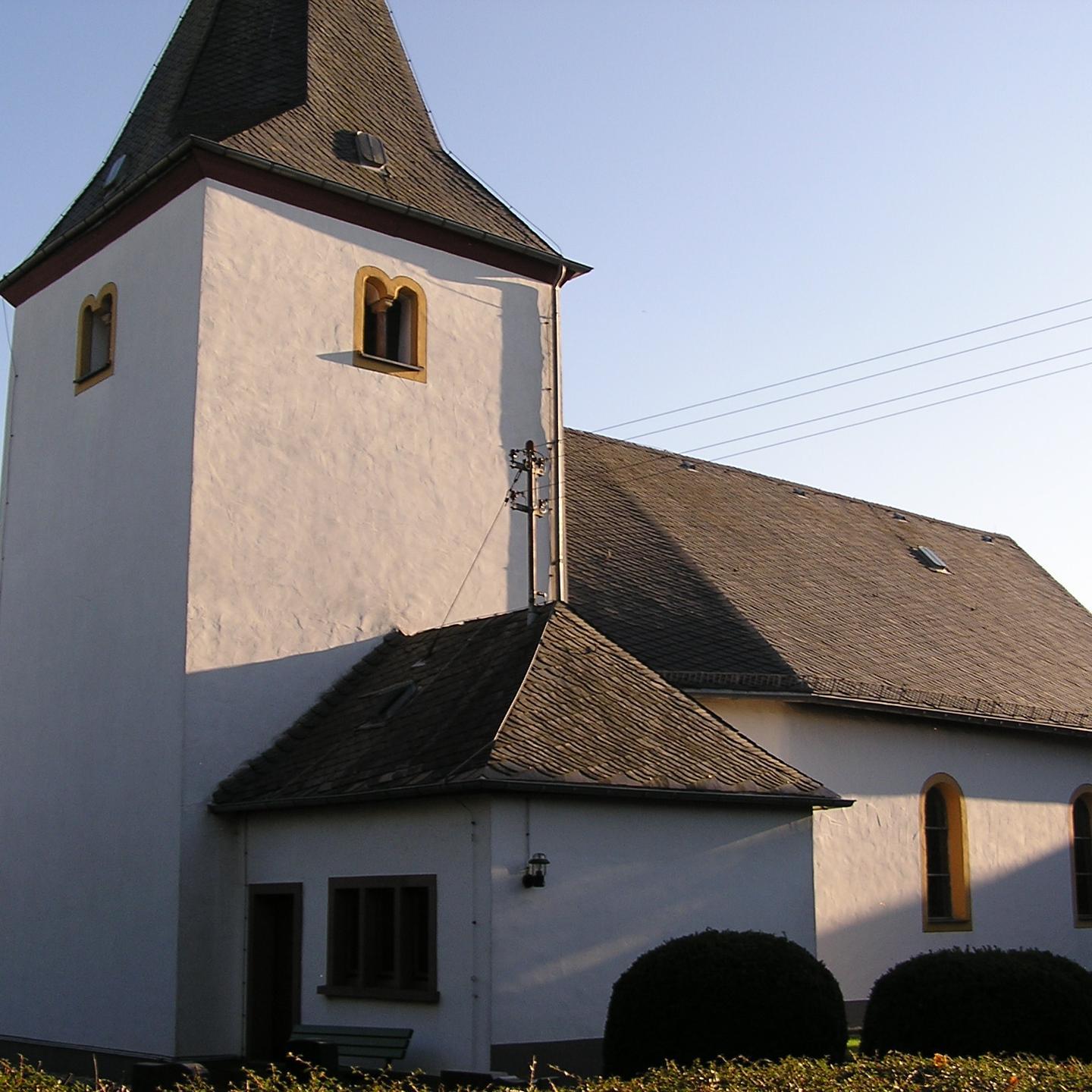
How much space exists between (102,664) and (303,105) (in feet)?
27.4

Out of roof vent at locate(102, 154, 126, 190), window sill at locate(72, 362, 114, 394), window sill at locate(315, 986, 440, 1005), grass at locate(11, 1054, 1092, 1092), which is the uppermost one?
roof vent at locate(102, 154, 126, 190)

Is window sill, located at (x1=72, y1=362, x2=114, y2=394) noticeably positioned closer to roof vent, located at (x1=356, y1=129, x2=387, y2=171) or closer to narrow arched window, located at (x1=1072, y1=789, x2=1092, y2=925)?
roof vent, located at (x1=356, y1=129, x2=387, y2=171)

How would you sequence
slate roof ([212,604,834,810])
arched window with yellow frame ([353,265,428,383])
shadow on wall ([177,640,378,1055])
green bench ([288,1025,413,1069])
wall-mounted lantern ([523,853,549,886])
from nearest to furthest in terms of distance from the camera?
green bench ([288,1025,413,1069]) → wall-mounted lantern ([523,853,549,886]) → slate roof ([212,604,834,810]) → shadow on wall ([177,640,378,1055]) → arched window with yellow frame ([353,265,428,383])

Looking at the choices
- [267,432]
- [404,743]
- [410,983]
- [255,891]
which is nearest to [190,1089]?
[410,983]

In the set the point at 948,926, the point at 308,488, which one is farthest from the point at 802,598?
the point at 308,488

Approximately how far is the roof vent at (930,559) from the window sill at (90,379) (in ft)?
53.9

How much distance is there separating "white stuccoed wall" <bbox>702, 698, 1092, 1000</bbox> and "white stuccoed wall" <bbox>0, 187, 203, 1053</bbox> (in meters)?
7.53

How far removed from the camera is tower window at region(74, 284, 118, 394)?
20188 millimetres

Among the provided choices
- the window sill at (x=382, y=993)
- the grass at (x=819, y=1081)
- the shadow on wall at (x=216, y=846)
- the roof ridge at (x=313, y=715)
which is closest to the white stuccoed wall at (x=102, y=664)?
the shadow on wall at (x=216, y=846)

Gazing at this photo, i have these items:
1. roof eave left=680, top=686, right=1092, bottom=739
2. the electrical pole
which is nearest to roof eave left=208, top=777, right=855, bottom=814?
Answer: roof eave left=680, top=686, right=1092, bottom=739

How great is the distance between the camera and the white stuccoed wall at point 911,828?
20.0 metres

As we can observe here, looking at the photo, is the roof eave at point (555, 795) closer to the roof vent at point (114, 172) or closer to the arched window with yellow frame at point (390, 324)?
the arched window with yellow frame at point (390, 324)

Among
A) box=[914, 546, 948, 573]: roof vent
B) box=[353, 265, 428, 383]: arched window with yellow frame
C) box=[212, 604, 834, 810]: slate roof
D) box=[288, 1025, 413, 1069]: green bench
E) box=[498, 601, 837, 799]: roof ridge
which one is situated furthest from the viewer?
box=[914, 546, 948, 573]: roof vent

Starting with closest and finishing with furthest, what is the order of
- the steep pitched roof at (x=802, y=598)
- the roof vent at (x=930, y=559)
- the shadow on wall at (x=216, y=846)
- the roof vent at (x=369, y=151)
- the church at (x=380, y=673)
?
1. the church at (x=380, y=673)
2. the shadow on wall at (x=216, y=846)
3. the roof vent at (x=369, y=151)
4. the steep pitched roof at (x=802, y=598)
5. the roof vent at (x=930, y=559)
